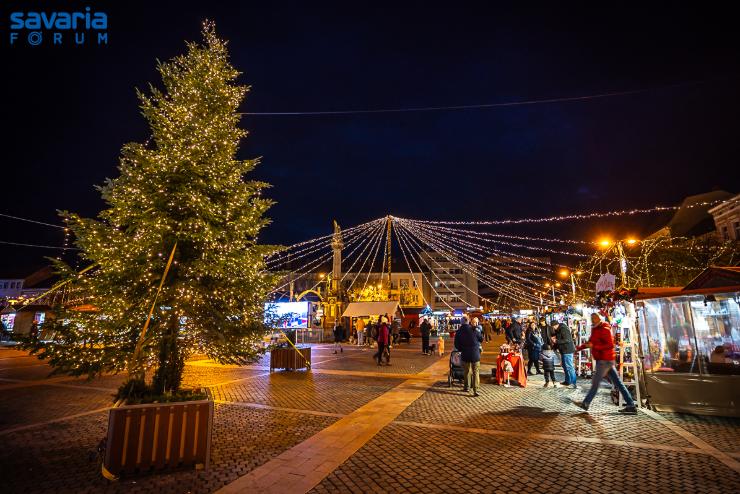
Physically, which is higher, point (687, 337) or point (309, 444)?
point (687, 337)

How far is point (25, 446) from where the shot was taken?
5594 mm

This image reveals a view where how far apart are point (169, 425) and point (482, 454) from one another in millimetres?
4409

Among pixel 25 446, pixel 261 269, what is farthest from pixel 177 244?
pixel 25 446

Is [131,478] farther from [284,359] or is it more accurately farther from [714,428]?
[714,428]

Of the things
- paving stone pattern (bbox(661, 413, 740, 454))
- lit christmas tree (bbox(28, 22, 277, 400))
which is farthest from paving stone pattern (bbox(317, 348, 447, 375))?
paving stone pattern (bbox(661, 413, 740, 454))

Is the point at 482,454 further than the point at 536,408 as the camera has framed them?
No

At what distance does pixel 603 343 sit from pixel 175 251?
8.97 meters

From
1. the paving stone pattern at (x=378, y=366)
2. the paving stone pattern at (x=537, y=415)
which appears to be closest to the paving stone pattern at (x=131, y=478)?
the paving stone pattern at (x=537, y=415)

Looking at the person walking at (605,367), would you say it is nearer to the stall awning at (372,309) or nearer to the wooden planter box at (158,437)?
the wooden planter box at (158,437)

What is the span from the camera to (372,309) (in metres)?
27.4

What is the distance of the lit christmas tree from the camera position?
6.14 m

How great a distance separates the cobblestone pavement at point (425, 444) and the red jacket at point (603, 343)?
1.22 meters

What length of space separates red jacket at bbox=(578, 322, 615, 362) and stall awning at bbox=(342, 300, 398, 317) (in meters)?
18.8

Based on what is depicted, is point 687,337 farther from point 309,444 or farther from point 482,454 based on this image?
point 309,444
